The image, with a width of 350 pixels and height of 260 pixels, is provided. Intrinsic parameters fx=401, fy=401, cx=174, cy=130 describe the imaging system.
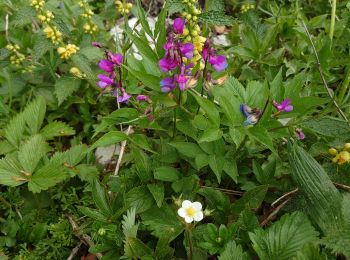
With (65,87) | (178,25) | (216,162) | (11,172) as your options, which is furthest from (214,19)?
(11,172)

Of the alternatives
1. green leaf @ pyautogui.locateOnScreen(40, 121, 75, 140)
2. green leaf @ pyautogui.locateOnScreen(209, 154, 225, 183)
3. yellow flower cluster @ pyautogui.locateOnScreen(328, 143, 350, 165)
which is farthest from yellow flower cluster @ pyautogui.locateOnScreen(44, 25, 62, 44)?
yellow flower cluster @ pyautogui.locateOnScreen(328, 143, 350, 165)

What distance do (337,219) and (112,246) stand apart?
924mm

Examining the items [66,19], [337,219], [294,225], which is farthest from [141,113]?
[66,19]

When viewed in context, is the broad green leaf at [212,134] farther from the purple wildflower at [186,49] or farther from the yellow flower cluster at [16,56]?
the yellow flower cluster at [16,56]

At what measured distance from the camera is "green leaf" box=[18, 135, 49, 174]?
6.48 ft

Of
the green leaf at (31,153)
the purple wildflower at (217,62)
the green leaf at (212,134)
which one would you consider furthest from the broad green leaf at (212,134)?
the green leaf at (31,153)

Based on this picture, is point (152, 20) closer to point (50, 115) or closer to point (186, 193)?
point (50, 115)

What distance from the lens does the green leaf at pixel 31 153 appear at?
198cm

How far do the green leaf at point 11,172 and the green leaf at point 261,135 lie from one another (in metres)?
1.14

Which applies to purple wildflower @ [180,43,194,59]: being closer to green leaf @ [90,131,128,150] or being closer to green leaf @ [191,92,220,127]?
green leaf @ [191,92,220,127]

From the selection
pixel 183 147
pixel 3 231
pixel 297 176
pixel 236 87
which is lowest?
pixel 3 231

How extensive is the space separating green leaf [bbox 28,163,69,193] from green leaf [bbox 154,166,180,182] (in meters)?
0.48

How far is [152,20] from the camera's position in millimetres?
3240

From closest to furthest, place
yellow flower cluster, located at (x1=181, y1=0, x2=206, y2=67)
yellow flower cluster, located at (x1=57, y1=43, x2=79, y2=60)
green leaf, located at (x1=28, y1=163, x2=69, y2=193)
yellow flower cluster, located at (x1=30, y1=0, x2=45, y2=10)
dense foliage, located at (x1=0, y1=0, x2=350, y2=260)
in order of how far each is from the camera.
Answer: dense foliage, located at (x1=0, y1=0, x2=350, y2=260) < yellow flower cluster, located at (x1=181, y1=0, x2=206, y2=67) < green leaf, located at (x1=28, y1=163, x2=69, y2=193) < yellow flower cluster, located at (x1=30, y1=0, x2=45, y2=10) < yellow flower cluster, located at (x1=57, y1=43, x2=79, y2=60)
